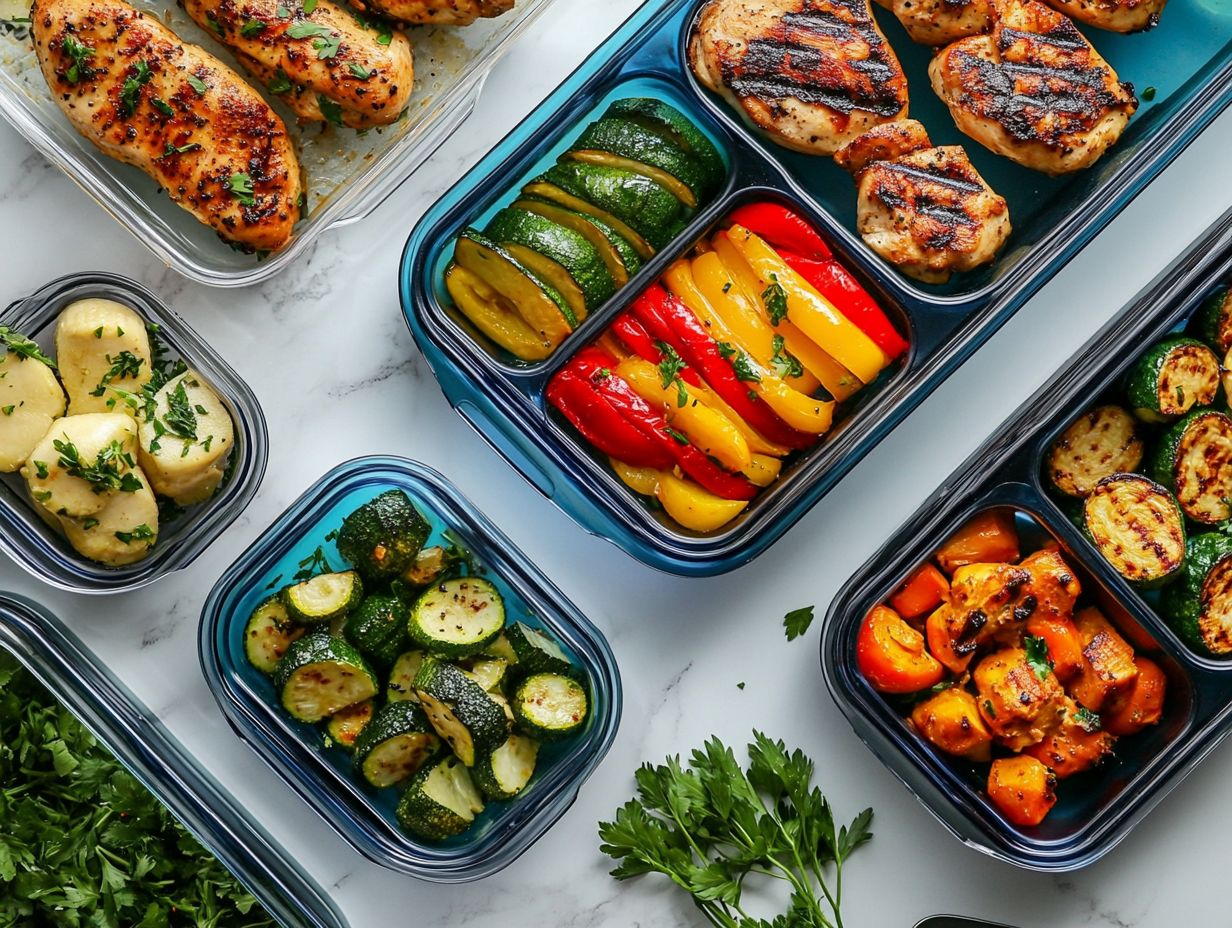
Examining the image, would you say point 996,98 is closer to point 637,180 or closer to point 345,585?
point 637,180

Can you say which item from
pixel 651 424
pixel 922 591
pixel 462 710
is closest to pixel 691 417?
pixel 651 424

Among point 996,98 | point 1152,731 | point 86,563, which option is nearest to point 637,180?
point 996,98

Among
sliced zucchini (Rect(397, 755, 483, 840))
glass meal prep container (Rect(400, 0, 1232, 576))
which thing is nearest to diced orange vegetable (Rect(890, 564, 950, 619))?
glass meal prep container (Rect(400, 0, 1232, 576))

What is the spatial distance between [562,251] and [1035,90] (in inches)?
45.8

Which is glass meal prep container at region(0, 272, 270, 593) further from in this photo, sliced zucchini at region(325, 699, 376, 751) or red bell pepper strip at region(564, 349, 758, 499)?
red bell pepper strip at region(564, 349, 758, 499)

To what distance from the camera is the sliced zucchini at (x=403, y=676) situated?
260 centimetres

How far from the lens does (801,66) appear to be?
250 centimetres

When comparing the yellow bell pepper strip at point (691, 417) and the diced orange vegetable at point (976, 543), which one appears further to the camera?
the diced orange vegetable at point (976, 543)

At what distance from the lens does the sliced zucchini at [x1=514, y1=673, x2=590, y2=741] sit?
8.29 feet

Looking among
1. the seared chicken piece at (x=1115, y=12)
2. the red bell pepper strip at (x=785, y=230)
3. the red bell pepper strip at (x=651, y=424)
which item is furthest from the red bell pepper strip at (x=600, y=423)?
the seared chicken piece at (x=1115, y=12)

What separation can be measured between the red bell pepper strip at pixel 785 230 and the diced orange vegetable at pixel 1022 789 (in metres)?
1.23

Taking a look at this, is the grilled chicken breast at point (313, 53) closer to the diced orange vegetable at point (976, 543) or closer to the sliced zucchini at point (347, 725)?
the sliced zucchini at point (347, 725)

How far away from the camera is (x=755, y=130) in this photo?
254 centimetres

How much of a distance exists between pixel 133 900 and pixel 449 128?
2.00 m
